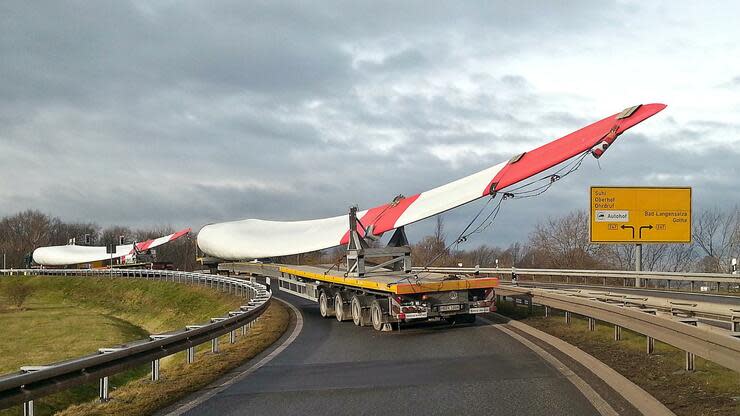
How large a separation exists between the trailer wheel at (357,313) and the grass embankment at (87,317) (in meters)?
4.95

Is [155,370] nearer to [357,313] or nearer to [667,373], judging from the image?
[667,373]

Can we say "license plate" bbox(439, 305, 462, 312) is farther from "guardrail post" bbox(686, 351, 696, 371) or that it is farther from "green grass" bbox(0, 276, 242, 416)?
"green grass" bbox(0, 276, 242, 416)

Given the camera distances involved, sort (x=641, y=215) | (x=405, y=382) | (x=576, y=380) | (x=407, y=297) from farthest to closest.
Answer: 1. (x=641, y=215)
2. (x=407, y=297)
3. (x=405, y=382)
4. (x=576, y=380)

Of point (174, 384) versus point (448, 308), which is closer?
point (174, 384)

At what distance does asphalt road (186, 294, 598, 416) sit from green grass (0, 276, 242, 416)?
9.29m

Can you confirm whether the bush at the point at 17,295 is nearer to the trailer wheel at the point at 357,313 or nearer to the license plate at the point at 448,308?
the trailer wheel at the point at 357,313

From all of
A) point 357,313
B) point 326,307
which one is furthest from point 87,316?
point 357,313

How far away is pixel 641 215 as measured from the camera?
38.1 metres

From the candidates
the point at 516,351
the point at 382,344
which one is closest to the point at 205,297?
the point at 382,344

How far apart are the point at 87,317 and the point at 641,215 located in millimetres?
32091

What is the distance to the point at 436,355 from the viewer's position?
11.6m

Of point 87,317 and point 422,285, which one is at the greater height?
point 422,285

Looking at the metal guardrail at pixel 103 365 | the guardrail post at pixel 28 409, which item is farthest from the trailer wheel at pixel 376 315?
the guardrail post at pixel 28 409

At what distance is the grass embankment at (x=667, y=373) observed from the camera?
722cm
